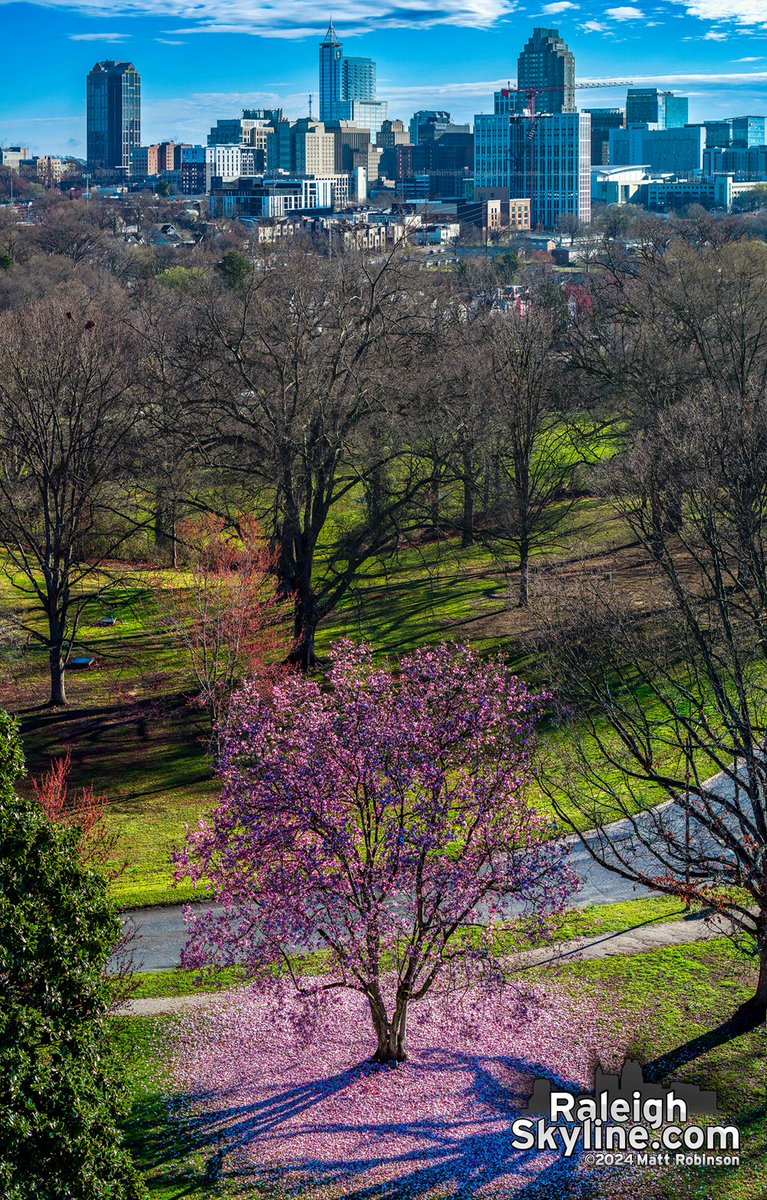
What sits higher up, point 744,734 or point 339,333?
point 339,333

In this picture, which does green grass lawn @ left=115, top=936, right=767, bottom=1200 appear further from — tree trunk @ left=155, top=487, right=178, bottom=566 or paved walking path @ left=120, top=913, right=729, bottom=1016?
tree trunk @ left=155, top=487, right=178, bottom=566

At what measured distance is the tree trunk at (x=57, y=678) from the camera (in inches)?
1339

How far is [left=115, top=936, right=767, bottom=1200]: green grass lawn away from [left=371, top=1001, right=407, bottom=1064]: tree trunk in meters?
2.65

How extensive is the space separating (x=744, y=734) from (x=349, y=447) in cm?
2180

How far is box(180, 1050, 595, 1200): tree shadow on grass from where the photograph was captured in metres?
14.1

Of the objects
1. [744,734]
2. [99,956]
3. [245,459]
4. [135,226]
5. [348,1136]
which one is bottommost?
[348,1136]

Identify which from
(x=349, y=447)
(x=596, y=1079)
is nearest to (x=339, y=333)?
(x=349, y=447)

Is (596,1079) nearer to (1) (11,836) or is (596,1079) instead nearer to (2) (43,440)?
(1) (11,836)

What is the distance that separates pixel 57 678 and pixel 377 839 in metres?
20.2

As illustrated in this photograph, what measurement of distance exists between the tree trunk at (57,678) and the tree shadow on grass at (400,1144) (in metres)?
19.8

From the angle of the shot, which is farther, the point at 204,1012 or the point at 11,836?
the point at 204,1012

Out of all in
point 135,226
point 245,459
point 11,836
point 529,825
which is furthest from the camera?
point 135,226

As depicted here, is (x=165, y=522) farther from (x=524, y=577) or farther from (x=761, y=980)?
(x=761, y=980)

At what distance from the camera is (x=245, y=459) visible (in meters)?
35.8
